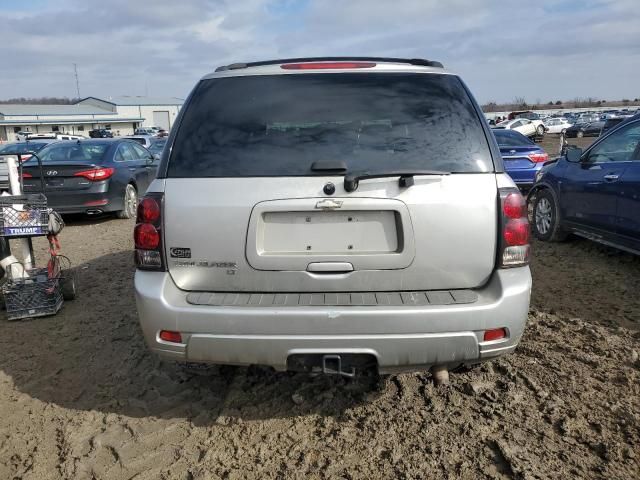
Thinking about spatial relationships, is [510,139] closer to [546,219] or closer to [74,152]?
[546,219]

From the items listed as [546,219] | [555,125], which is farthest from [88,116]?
[546,219]

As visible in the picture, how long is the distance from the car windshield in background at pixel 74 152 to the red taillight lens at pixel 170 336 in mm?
7415

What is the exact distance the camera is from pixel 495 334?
97.2 inches

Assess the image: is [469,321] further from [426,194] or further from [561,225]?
[561,225]

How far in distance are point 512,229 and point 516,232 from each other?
26 millimetres

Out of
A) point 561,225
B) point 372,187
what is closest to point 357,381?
point 372,187

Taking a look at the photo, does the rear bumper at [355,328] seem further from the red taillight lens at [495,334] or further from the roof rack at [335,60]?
the roof rack at [335,60]

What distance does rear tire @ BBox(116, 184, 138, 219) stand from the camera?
30.4 ft

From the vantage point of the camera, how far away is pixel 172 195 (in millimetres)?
2520

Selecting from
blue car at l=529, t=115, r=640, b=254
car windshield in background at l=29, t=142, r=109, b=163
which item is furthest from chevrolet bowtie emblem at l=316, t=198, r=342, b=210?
car windshield in background at l=29, t=142, r=109, b=163

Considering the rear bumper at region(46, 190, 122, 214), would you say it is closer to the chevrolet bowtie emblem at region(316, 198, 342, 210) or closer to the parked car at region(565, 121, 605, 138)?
the chevrolet bowtie emblem at region(316, 198, 342, 210)

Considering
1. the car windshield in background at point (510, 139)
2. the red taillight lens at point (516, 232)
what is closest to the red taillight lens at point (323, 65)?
the red taillight lens at point (516, 232)

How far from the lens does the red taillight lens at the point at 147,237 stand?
254 centimetres

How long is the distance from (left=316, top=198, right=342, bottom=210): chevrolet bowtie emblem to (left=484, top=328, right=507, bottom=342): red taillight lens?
944 millimetres
